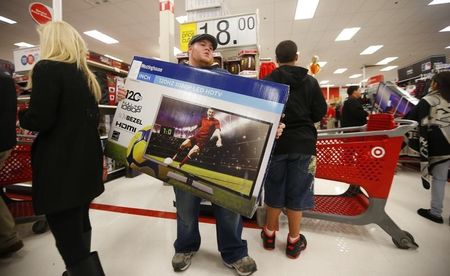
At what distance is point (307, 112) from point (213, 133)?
840 mm

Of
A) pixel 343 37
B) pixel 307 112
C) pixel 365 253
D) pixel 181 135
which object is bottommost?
pixel 365 253

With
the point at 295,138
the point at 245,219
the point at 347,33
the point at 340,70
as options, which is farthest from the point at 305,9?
the point at 340,70

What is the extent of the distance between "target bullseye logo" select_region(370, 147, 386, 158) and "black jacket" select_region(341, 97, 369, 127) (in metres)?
2.74

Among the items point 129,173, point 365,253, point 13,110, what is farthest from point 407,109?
point 13,110

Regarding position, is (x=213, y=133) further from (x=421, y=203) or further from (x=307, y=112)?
(x=421, y=203)

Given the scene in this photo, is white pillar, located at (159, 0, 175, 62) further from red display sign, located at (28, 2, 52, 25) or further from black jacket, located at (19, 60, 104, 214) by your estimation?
black jacket, located at (19, 60, 104, 214)

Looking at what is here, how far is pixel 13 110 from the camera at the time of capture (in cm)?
148

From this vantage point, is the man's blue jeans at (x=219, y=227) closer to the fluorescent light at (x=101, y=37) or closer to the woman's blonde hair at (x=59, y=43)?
the woman's blonde hair at (x=59, y=43)

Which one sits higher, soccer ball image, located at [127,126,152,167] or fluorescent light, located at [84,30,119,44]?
fluorescent light, located at [84,30,119,44]

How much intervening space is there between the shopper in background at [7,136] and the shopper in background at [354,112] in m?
4.64

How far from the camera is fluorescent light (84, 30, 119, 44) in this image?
24.8 feet

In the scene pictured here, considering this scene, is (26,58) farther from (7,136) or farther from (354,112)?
(354,112)

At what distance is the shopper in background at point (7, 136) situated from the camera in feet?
4.63

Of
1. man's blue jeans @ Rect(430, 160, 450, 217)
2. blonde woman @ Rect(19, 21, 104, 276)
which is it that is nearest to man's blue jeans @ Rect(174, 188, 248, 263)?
blonde woman @ Rect(19, 21, 104, 276)
